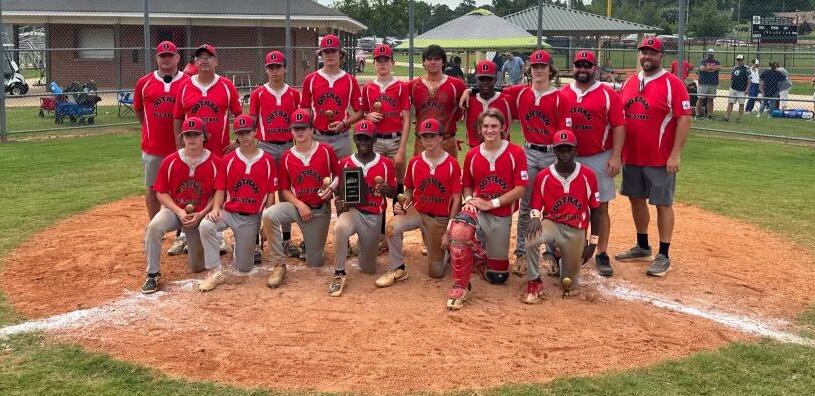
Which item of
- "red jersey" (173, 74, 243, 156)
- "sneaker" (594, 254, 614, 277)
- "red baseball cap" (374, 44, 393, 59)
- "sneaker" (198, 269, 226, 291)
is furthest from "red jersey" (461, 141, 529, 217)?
"red jersey" (173, 74, 243, 156)

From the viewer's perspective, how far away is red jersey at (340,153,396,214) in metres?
6.38

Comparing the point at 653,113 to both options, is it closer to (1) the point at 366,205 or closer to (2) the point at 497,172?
(2) the point at 497,172

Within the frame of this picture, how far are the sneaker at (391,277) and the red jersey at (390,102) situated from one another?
4.97 feet

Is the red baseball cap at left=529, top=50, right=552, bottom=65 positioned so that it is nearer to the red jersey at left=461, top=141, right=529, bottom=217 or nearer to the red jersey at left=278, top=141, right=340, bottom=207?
the red jersey at left=461, top=141, right=529, bottom=217

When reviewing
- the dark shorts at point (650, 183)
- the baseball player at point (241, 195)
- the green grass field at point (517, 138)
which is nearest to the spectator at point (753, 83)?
the green grass field at point (517, 138)

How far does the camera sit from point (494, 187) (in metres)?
6.16

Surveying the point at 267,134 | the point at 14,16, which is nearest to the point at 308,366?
the point at 267,134

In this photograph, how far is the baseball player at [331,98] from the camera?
711 cm

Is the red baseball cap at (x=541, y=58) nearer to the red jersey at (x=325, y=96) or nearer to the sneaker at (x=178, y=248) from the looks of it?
the red jersey at (x=325, y=96)

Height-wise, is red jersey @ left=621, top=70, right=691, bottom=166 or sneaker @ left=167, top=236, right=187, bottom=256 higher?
red jersey @ left=621, top=70, right=691, bottom=166

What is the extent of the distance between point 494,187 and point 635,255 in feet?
6.22

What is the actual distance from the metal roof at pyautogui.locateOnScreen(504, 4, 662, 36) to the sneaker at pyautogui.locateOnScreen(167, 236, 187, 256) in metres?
18.1

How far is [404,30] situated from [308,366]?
35.1 meters

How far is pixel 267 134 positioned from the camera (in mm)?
7133
